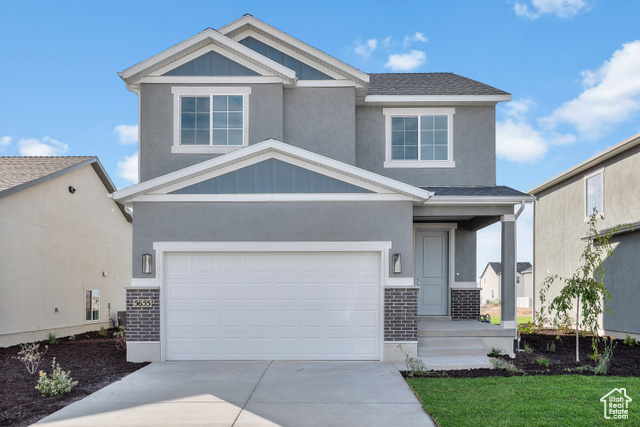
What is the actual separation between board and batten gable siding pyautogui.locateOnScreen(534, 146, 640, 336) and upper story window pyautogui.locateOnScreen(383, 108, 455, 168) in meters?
5.56

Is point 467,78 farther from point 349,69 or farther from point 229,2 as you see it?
point 229,2

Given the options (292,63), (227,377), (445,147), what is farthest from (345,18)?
(227,377)

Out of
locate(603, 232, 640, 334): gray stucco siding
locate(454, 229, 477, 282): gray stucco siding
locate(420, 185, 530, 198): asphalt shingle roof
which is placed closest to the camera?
locate(420, 185, 530, 198): asphalt shingle roof

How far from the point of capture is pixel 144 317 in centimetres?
1071

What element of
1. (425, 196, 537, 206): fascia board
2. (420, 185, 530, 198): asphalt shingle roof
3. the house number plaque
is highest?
(420, 185, 530, 198): asphalt shingle roof

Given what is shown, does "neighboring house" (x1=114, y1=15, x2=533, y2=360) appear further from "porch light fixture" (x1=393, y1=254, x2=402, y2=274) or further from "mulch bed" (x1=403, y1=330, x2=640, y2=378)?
"mulch bed" (x1=403, y1=330, x2=640, y2=378)

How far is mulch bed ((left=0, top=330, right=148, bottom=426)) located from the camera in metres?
7.14

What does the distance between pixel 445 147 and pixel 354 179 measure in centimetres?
396

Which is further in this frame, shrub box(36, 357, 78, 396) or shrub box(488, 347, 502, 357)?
shrub box(488, 347, 502, 357)

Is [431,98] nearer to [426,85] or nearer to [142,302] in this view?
[426,85]

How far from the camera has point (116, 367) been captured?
10188 mm

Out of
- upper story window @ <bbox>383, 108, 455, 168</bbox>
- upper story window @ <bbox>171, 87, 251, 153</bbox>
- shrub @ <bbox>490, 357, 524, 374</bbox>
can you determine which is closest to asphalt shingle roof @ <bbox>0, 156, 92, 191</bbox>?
upper story window @ <bbox>171, 87, 251, 153</bbox>

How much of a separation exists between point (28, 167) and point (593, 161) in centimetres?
1678

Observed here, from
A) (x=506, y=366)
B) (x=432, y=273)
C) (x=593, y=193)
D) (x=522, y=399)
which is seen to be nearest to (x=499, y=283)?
(x=593, y=193)
